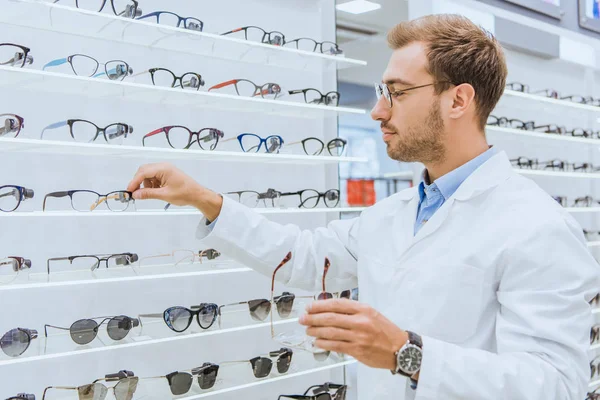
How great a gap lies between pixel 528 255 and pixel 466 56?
0.58 meters

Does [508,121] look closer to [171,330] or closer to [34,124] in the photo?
[171,330]

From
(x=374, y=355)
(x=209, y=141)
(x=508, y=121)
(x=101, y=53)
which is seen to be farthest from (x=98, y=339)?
(x=508, y=121)

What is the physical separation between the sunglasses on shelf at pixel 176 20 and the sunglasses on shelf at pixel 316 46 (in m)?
0.57

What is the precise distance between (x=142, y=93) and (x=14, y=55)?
0.50 meters

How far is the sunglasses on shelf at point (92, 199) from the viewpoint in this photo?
2512mm

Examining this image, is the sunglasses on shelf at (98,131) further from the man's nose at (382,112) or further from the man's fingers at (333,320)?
the man's fingers at (333,320)

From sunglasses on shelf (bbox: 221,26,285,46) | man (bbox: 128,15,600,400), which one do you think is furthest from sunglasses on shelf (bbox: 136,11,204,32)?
man (bbox: 128,15,600,400)

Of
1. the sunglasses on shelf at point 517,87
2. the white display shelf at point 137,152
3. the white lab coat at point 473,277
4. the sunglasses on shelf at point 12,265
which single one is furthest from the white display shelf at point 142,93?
the sunglasses on shelf at point 517,87

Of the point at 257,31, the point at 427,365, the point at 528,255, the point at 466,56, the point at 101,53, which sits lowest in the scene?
the point at 427,365

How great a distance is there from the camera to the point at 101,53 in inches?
109

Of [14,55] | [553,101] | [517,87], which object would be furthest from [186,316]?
[553,101]

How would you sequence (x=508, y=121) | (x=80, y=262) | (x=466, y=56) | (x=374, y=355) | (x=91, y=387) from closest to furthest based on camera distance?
1. (x=374, y=355)
2. (x=466, y=56)
3. (x=91, y=387)
4. (x=80, y=262)
5. (x=508, y=121)

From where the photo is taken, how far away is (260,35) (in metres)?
3.26

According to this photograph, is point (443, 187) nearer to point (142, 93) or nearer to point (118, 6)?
point (142, 93)
